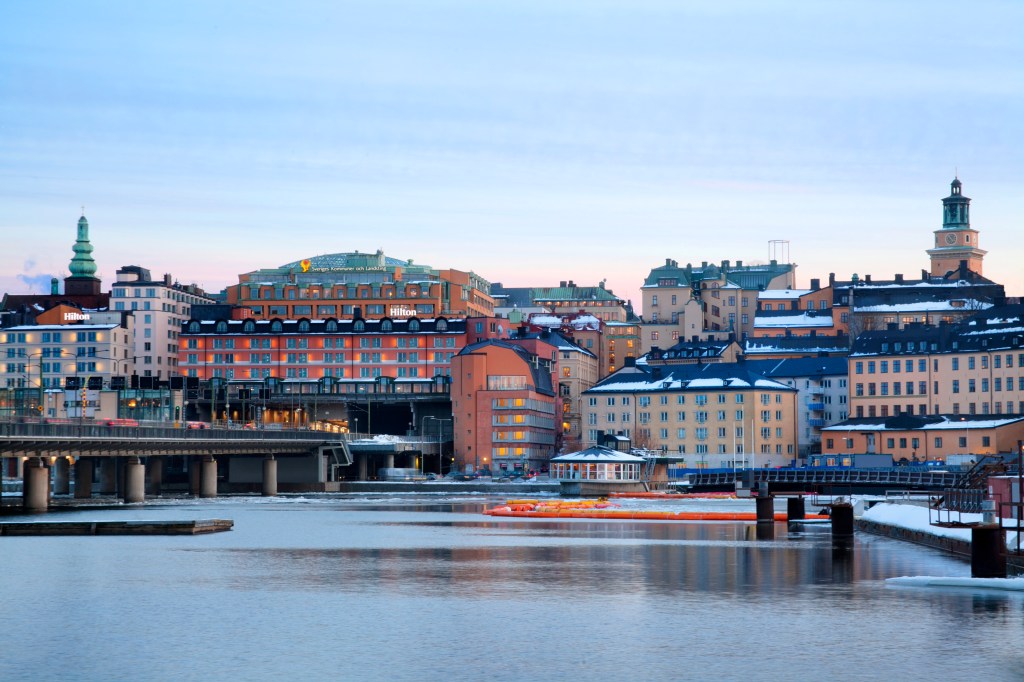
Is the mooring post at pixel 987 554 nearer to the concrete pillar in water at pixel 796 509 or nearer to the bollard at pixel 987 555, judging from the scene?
the bollard at pixel 987 555

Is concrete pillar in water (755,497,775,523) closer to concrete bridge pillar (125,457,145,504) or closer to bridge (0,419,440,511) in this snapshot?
bridge (0,419,440,511)

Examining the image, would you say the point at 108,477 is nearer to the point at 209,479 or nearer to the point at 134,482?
the point at 209,479

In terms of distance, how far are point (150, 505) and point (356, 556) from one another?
7463 centimetres

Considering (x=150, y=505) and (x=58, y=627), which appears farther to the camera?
(x=150, y=505)

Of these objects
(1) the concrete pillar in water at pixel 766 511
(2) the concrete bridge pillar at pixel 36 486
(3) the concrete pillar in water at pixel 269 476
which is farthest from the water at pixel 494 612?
(3) the concrete pillar in water at pixel 269 476

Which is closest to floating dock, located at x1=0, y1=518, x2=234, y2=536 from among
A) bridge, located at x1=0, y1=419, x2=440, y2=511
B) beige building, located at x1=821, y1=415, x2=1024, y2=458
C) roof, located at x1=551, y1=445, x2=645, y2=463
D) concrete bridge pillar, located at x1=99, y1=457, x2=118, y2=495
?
bridge, located at x1=0, y1=419, x2=440, y2=511

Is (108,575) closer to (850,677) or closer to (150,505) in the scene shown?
(850,677)

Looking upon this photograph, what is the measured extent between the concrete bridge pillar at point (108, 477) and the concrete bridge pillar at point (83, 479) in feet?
74.8

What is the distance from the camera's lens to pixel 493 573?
2603 inches

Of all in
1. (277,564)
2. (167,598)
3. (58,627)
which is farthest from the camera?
(277,564)

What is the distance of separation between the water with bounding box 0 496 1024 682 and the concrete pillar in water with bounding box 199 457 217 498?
291ft

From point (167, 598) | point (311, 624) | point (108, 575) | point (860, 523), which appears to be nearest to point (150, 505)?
point (860, 523)

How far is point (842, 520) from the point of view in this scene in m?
87.8

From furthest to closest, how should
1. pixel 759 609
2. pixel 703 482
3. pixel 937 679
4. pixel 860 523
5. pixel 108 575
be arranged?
pixel 703 482 < pixel 860 523 < pixel 108 575 < pixel 759 609 < pixel 937 679
